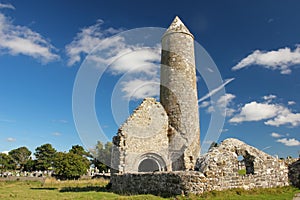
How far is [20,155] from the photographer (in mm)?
82625

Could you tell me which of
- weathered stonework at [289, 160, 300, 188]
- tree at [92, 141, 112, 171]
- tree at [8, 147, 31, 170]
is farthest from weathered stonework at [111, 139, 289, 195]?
tree at [8, 147, 31, 170]

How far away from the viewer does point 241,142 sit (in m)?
13.7

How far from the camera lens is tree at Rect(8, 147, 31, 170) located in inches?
3130

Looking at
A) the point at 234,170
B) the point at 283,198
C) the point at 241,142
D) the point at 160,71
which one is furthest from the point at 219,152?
the point at 160,71

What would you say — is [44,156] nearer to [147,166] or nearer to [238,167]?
[147,166]

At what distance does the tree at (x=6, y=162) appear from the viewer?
242 ft

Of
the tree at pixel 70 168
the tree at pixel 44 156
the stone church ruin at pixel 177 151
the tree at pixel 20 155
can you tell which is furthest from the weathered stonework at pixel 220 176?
the tree at pixel 20 155

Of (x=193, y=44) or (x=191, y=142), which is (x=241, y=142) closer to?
(x=191, y=142)

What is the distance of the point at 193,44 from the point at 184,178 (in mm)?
16284

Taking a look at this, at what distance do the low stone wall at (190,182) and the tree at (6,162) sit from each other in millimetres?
71835

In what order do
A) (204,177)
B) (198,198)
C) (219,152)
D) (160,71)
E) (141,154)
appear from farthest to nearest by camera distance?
(160,71) → (141,154) → (219,152) → (204,177) → (198,198)

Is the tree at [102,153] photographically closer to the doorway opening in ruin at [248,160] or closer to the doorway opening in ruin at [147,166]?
the doorway opening in ruin at [147,166]

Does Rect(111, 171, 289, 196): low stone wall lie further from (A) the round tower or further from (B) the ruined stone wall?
(A) the round tower

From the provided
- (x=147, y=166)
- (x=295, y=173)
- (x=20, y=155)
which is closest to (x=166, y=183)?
(x=295, y=173)
